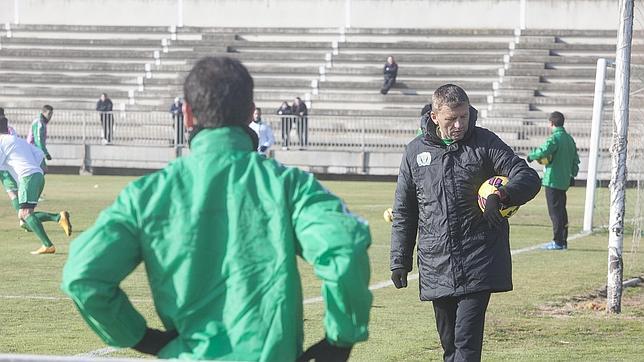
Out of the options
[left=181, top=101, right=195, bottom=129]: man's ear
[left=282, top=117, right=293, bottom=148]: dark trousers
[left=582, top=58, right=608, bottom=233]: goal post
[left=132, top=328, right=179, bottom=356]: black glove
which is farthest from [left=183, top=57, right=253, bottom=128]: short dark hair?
[left=282, top=117, right=293, bottom=148]: dark trousers

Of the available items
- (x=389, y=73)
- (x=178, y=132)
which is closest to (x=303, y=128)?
(x=178, y=132)

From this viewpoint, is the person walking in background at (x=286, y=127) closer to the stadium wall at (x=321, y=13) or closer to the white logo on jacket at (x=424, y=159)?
the stadium wall at (x=321, y=13)

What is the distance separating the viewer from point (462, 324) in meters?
7.05

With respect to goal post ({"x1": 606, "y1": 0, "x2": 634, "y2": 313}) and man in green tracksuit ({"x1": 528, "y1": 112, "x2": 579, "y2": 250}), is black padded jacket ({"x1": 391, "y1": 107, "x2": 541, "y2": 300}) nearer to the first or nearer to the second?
goal post ({"x1": 606, "y1": 0, "x2": 634, "y2": 313})

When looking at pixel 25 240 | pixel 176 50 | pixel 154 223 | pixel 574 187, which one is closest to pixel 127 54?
pixel 176 50

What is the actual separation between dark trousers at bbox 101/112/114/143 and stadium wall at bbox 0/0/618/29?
10490 millimetres

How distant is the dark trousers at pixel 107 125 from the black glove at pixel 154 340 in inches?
1232

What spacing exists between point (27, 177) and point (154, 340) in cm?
1266

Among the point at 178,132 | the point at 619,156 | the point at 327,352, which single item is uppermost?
the point at 327,352

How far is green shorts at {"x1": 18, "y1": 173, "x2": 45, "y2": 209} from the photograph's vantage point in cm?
1612

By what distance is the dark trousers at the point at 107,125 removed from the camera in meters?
34.8

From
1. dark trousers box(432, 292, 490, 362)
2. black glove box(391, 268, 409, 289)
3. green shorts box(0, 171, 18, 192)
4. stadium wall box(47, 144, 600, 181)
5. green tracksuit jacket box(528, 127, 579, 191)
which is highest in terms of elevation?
black glove box(391, 268, 409, 289)

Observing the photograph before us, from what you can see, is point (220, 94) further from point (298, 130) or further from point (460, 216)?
point (298, 130)

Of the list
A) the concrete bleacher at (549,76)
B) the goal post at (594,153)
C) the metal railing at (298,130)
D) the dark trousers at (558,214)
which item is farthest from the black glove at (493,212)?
the concrete bleacher at (549,76)
